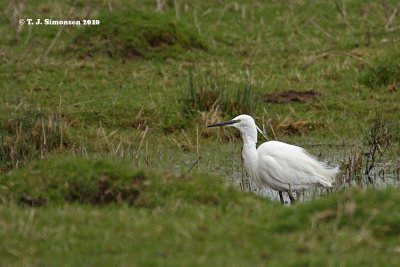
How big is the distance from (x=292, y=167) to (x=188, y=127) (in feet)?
8.49

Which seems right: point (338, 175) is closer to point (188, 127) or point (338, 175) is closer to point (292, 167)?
point (292, 167)

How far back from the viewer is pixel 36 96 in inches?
→ 516

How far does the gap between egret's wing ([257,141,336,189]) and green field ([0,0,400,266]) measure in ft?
0.66

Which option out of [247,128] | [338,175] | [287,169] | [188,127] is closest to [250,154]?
[247,128]

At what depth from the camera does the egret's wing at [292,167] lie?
9.70 meters

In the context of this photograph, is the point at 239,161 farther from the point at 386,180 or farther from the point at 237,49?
the point at 237,49

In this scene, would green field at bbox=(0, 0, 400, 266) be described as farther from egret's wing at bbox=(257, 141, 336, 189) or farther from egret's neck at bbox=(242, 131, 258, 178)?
egret's neck at bbox=(242, 131, 258, 178)

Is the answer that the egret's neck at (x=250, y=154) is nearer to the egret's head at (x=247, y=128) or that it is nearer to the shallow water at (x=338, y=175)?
the egret's head at (x=247, y=128)

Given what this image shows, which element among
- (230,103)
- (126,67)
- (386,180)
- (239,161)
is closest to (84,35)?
(126,67)

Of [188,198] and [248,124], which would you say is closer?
[188,198]

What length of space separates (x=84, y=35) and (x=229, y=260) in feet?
32.2

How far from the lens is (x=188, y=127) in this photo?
39.9 ft

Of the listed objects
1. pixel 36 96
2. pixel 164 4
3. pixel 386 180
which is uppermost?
pixel 164 4

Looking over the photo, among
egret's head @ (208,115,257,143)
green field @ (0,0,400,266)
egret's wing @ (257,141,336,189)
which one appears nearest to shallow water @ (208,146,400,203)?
green field @ (0,0,400,266)
